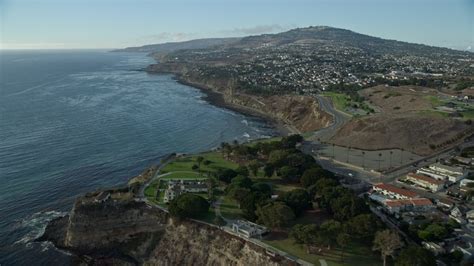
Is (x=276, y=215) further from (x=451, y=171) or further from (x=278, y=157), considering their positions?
(x=451, y=171)

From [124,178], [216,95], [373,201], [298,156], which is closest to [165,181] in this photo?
[124,178]

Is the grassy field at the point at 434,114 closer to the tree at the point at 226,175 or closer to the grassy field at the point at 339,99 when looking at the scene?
the grassy field at the point at 339,99

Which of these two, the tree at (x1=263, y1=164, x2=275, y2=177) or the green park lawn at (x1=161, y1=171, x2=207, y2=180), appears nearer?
the green park lawn at (x1=161, y1=171, x2=207, y2=180)

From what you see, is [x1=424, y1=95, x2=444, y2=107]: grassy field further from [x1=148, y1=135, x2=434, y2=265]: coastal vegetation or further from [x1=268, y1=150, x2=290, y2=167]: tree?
[x1=268, y1=150, x2=290, y2=167]: tree

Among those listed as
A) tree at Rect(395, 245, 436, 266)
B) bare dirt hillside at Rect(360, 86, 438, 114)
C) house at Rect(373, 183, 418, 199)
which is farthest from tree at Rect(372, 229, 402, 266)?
bare dirt hillside at Rect(360, 86, 438, 114)

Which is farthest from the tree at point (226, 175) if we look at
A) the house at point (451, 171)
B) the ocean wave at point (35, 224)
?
the house at point (451, 171)

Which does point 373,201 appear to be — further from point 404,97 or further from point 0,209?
point 404,97
